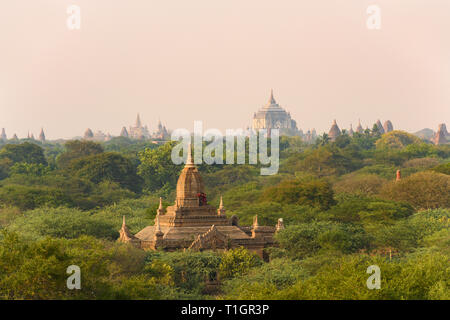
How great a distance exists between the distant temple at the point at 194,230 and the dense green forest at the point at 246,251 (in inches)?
54.4

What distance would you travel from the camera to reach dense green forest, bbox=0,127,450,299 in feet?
160

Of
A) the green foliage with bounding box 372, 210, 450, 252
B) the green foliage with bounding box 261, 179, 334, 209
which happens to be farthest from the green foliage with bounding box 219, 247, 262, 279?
the green foliage with bounding box 261, 179, 334, 209

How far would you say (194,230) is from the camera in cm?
6450

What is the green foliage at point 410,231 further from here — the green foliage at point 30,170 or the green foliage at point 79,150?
the green foliage at point 79,150

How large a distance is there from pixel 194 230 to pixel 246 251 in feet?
12.9

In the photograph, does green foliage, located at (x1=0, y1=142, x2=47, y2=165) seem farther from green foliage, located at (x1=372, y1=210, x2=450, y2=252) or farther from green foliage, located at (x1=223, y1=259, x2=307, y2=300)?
green foliage, located at (x1=223, y1=259, x2=307, y2=300)

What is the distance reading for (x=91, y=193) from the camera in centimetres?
11856

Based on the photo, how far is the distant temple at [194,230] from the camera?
62.9m

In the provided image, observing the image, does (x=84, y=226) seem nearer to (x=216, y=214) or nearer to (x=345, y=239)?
(x=216, y=214)

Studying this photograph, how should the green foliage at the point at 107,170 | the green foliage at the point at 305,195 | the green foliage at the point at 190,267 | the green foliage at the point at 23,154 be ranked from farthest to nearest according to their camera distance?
1. the green foliage at the point at 23,154
2. the green foliage at the point at 107,170
3. the green foliage at the point at 305,195
4. the green foliage at the point at 190,267

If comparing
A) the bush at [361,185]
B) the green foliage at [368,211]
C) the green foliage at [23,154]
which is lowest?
the green foliage at [23,154]

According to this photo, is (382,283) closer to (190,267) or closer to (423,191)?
(190,267)

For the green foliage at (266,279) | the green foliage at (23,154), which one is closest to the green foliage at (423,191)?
the green foliage at (266,279)

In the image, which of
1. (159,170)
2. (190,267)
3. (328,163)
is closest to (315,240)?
(190,267)
